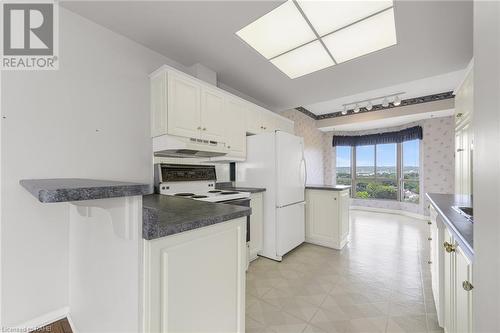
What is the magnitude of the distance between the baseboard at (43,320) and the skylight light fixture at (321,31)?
2730 mm

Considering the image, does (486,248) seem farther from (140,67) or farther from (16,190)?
(140,67)

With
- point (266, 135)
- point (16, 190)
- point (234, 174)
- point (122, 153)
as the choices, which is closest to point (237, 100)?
point (266, 135)

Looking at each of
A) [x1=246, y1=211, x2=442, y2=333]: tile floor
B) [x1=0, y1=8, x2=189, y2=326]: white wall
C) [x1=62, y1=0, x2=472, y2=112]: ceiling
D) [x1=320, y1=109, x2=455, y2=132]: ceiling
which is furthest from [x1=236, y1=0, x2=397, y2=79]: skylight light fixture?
[x1=320, y1=109, x2=455, y2=132]: ceiling

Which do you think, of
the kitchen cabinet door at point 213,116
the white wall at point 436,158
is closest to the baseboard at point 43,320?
the kitchen cabinet door at point 213,116

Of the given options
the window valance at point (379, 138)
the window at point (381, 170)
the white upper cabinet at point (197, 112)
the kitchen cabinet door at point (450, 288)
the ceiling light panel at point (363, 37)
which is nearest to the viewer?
the kitchen cabinet door at point (450, 288)

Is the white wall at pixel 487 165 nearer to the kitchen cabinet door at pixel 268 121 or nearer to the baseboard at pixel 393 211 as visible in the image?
the kitchen cabinet door at pixel 268 121

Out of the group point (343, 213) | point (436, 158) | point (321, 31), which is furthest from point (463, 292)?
point (436, 158)

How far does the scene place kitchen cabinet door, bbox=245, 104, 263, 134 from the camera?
311 cm

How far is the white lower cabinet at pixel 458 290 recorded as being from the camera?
89 centimetres

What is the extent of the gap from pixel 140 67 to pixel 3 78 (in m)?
1.00

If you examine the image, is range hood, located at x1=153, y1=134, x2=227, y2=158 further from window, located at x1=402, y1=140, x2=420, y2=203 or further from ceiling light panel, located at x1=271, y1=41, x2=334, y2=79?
window, located at x1=402, y1=140, x2=420, y2=203

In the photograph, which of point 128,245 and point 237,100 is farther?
point 237,100

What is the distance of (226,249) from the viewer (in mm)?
1088

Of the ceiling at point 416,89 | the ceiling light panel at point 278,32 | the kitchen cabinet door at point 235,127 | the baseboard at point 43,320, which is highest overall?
the ceiling at point 416,89
